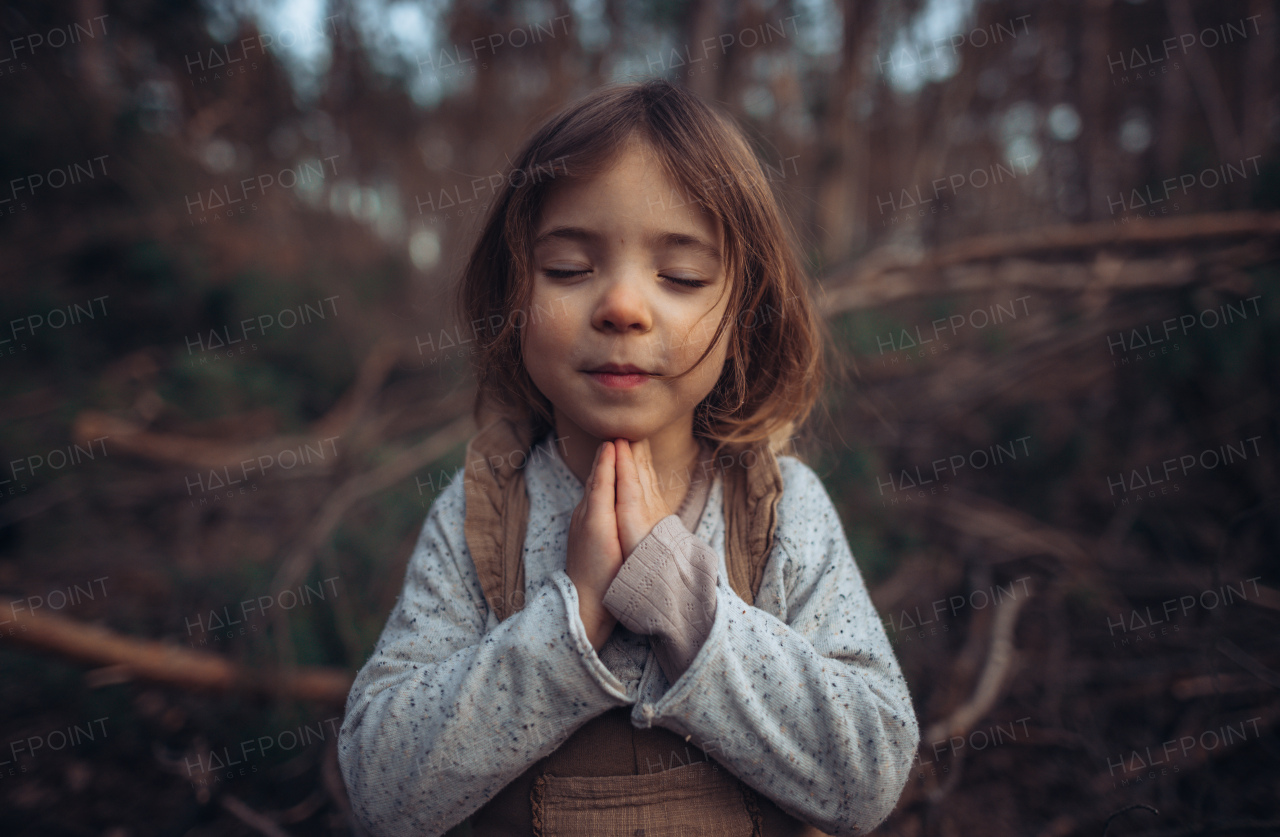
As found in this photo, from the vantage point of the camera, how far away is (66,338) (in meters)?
4.60

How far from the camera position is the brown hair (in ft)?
3.80

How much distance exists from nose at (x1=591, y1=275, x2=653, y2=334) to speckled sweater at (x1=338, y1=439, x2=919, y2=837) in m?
0.35

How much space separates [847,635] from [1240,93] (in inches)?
320

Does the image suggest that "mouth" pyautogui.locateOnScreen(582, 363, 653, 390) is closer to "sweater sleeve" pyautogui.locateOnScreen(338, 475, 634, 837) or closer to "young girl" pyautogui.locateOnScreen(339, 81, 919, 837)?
"young girl" pyautogui.locateOnScreen(339, 81, 919, 837)

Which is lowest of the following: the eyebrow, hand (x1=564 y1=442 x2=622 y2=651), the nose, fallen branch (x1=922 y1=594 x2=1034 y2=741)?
fallen branch (x1=922 y1=594 x2=1034 y2=741)

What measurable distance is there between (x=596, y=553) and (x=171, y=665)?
7.14 ft

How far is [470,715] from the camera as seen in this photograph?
1028 millimetres

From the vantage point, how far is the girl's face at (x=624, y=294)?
1.10m

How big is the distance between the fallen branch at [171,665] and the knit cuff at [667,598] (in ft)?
5.66

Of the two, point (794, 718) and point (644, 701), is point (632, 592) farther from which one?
point (794, 718)

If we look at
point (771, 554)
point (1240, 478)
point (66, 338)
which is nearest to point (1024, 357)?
point (1240, 478)

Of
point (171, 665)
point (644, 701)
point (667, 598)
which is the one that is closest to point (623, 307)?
point (667, 598)

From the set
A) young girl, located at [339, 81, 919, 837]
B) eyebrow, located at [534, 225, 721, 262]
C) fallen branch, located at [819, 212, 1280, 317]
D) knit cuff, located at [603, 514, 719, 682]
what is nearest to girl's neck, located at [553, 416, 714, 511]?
young girl, located at [339, 81, 919, 837]

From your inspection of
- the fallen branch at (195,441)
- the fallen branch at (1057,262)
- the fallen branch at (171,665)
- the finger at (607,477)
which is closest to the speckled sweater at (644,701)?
the finger at (607,477)
